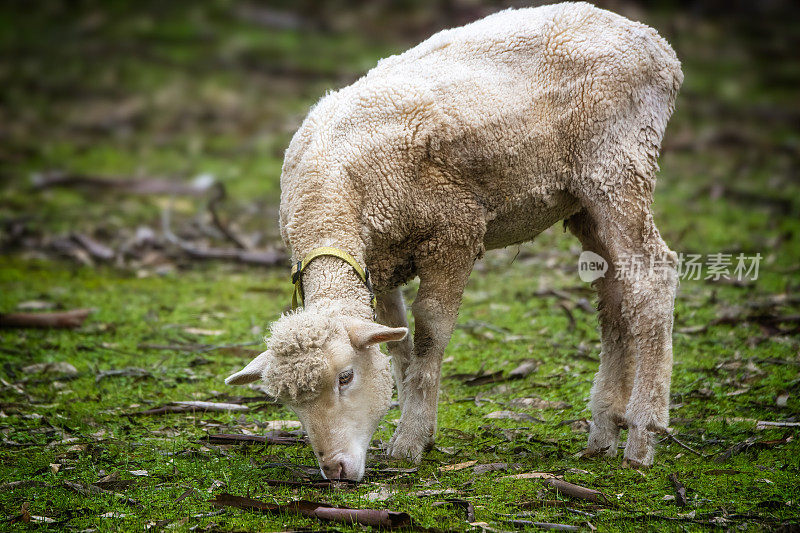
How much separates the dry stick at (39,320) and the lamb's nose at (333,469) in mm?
4036

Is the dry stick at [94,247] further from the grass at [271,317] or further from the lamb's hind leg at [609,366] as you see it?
the lamb's hind leg at [609,366]

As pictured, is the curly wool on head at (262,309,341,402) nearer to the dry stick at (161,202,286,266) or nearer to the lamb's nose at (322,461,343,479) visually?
the lamb's nose at (322,461,343,479)

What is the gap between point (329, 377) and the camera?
4.49 m

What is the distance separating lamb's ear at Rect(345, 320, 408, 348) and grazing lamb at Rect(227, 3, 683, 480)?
0.18 meters

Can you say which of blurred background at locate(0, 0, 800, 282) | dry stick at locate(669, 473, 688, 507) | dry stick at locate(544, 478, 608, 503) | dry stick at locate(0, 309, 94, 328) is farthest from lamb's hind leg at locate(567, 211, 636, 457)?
dry stick at locate(0, 309, 94, 328)

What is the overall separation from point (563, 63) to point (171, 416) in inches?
138

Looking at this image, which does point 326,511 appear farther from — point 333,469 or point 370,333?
point 370,333

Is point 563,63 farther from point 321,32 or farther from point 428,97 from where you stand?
A: point 321,32

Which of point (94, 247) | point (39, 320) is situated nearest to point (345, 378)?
point (39, 320)

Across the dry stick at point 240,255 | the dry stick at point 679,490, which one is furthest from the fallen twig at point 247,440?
the dry stick at point 240,255

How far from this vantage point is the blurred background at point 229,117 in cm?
1039

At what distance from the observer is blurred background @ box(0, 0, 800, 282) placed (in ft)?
34.1

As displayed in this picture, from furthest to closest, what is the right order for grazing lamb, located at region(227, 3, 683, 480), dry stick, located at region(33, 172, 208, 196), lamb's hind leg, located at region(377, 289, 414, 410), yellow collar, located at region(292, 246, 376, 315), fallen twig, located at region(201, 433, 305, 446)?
dry stick, located at region(33, 172, 208, 196), lamb's hind leg, located at region(377, 289, 414, 410), fallen twig, located at region(201, 433, 305, 446), grazing lamb, located at region(227, 3, 683, 480), yellow collar, located at region(292, 246, 376, 315)

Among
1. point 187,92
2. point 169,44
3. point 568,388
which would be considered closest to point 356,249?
point 568,388
